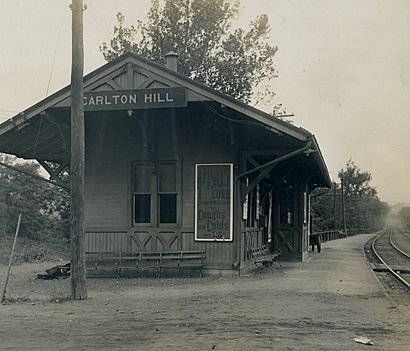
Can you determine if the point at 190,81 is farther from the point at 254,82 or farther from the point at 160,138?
the point at 254,82

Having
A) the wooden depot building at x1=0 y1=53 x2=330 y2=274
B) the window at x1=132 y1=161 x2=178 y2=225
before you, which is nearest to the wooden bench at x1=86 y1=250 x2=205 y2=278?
the wooden depot building at x1=0 y1=53 x2=330 y2=274

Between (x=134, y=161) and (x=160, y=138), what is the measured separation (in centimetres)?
93

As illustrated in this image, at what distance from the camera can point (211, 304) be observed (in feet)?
33.3

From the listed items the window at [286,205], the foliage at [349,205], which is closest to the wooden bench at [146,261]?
the window at [286,205]

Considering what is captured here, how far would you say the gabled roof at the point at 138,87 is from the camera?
13.2 m

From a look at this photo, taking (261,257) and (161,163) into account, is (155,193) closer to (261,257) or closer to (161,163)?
(161,163)

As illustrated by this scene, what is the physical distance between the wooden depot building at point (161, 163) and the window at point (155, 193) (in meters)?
0.03

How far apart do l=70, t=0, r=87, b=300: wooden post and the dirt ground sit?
537 mm

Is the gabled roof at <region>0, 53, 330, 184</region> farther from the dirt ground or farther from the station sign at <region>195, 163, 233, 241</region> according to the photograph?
the dirt ground

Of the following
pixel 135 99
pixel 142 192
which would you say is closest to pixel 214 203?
pixel 142 192

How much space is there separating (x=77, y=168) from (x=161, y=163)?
A: 431cm

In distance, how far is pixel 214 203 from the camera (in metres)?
14.8

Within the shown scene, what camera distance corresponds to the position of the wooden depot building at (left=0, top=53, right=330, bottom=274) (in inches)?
551

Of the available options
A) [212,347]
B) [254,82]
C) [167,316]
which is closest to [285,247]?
[167,316]
